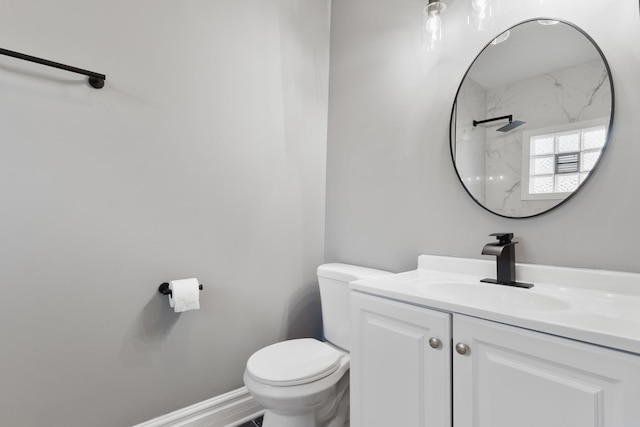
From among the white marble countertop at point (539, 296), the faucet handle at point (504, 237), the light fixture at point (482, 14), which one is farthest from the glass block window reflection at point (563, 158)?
the light fixture at point (482, 14)

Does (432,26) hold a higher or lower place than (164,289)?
higher

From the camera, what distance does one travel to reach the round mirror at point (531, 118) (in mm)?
1062

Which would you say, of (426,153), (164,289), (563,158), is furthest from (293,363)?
(563,158)

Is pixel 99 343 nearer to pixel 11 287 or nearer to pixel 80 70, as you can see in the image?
pixel 11 287

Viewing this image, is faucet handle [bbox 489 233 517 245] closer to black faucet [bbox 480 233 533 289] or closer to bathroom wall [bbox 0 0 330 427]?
black faucet [bbox 480 233 533 289]

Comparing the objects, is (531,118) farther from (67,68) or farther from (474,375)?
(67,68)

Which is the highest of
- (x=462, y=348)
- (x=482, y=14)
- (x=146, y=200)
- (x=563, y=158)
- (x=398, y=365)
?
(x=482, y=14)

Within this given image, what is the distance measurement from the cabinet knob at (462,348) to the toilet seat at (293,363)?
0.64 meters

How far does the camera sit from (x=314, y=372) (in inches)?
49.9

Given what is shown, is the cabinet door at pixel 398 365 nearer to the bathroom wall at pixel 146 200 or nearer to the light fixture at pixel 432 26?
the bathroom wall at pixel 146 200

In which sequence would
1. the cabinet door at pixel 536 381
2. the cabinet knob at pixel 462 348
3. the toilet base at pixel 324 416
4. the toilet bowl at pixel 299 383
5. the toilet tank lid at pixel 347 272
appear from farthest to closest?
the toilet tank lid at pixel 347 272
the toilet base at pixel 324 416
the toilet bowl at pixel 299 383
the cabinet knob at pixel 462 348
the cabinet door at pixel 536 381

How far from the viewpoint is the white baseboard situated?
140cm

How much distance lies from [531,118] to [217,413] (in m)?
1.95

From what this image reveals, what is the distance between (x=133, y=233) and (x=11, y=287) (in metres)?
0.41
